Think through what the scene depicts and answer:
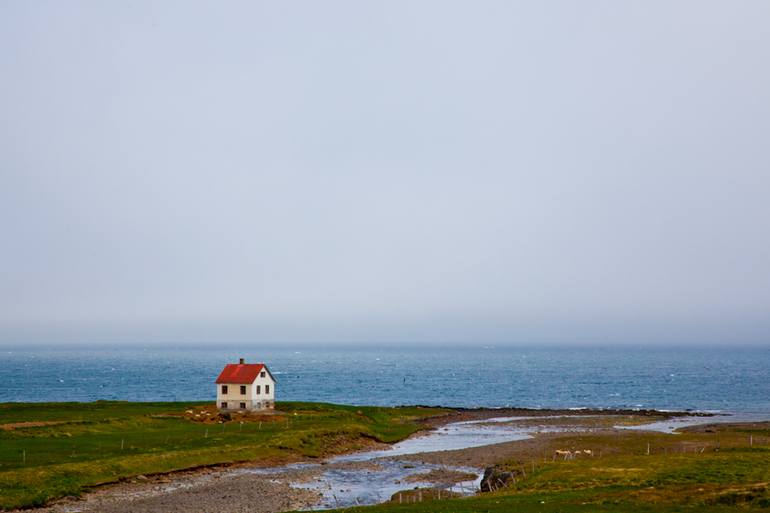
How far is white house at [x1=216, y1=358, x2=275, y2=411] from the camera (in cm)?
9894

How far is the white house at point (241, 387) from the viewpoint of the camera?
98938 millimetres

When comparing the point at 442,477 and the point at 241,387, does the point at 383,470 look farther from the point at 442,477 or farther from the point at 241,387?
the point at 241,387

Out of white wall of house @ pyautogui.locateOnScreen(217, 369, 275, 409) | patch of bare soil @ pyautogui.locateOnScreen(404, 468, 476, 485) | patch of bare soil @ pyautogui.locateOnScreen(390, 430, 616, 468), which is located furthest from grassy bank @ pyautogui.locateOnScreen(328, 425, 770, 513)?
white wall of house @ pyautogui.locateOnScreen(217, 369, 275, 409)

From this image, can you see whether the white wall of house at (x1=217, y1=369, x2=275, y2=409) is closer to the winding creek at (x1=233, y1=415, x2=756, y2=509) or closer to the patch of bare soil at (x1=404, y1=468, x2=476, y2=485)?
the winding creek at (x1=233, y1=415, x2=756, y2=509)

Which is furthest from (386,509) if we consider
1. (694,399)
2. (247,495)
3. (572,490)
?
(694,399)

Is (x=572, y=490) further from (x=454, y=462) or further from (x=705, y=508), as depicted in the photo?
(x=454, y=462)

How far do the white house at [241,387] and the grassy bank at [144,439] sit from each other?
264 centimetres

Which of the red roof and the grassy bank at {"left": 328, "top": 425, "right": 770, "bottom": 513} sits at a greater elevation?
the red roof

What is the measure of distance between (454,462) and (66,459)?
3298 centimetres

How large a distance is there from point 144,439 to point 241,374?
28.3m

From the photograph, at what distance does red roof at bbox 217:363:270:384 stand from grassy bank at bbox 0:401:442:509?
4.74m

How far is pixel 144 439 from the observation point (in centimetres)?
7169

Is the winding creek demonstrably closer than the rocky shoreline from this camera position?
No

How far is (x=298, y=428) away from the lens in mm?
84188
